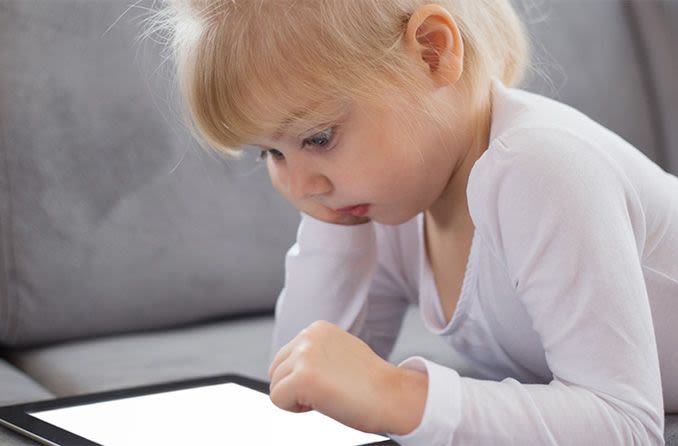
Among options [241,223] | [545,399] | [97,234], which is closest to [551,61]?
[241,223]

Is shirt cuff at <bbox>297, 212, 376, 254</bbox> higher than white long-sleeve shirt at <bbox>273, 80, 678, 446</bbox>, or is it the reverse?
shirt cuff at <bbox>297, 212, 376, 254</bbox>

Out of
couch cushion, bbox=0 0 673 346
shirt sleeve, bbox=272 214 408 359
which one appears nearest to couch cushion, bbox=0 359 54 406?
couch cushion, bbox=0 0 673 346

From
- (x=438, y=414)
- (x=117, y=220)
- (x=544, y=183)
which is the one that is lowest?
(x=438, y=414)

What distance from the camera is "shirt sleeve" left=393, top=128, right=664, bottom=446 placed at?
720mm

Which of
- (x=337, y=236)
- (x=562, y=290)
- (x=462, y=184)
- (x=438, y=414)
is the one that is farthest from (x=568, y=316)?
(x=337, y=236)

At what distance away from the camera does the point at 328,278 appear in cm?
112

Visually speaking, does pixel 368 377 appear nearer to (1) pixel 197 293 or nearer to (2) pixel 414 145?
(2) pixel 414 145

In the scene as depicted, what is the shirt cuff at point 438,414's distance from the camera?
2.32ft

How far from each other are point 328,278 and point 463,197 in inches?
8.9

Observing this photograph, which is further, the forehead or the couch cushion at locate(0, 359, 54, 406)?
the couch cushion at locate(0, 359, 54, 406)

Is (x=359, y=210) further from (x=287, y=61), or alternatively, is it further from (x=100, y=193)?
(x=100, y=193)

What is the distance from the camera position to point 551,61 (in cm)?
150

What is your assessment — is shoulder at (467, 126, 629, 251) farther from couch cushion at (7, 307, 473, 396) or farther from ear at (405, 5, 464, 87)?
couch cushion at (7, 307, 473, 396)

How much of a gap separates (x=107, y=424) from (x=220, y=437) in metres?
0.10
